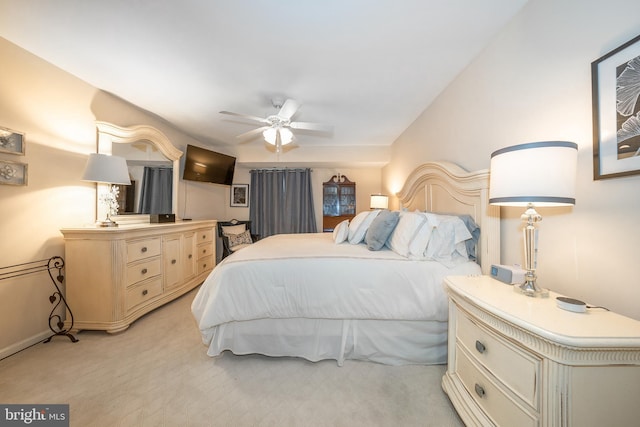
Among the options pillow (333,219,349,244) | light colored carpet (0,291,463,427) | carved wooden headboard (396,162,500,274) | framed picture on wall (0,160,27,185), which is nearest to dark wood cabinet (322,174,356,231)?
carved wooden headboard (396,162,500,274)

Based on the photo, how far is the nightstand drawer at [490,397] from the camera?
2.89ft

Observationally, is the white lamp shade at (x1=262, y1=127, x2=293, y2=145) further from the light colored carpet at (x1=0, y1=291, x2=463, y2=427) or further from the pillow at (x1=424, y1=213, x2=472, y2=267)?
the light colored carpet at (x1=0, y1=291, x2=463, y2=427)

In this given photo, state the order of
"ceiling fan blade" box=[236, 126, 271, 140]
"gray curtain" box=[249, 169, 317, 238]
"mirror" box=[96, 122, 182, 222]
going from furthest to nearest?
1. "gray curtain" box=[249, 169, 317, 238]
2. "ceiling fan blade" box=[236, 126, 271, 140]
3. "mirror" box=[96, 122, 182, 222]

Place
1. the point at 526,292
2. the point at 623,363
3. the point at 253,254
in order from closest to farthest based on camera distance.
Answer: the point at 623,363 → the point at 526,292 → the point at 253,254

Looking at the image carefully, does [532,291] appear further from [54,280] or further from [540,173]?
[54,280]

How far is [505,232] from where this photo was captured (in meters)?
1.64

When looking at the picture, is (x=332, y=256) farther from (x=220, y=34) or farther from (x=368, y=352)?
(x=220, y=34)

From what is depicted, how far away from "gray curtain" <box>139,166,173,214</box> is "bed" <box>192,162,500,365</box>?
1.95m

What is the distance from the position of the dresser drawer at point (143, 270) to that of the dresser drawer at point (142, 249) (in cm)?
6

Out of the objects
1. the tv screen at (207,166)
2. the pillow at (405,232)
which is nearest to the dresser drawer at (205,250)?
the tv screen at (207,166)

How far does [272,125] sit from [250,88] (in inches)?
17.3

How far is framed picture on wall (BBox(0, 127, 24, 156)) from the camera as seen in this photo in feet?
5.67

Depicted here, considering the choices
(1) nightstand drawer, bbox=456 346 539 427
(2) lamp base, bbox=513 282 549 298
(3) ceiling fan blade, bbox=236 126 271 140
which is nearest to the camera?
(1) nightstand drawer, bbox=456 346 539 427

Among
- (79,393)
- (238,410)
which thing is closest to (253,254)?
(238,410)
